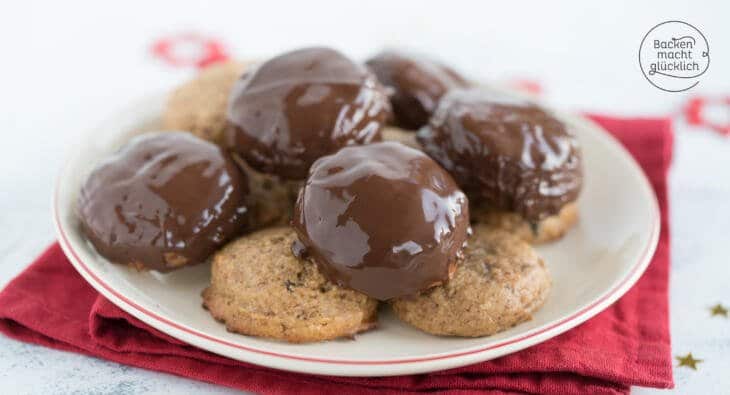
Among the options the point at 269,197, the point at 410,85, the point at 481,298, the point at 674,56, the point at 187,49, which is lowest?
the point at 187,49

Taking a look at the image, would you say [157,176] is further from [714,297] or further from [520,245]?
[714,297]

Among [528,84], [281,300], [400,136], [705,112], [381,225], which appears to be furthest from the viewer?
[528,84]

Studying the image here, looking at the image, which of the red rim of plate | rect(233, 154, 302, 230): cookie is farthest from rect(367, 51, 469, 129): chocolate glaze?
the red rim of plate

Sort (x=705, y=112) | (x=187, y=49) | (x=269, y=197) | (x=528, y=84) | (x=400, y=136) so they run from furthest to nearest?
(x=187, y=49)
(x=528, y=84)
(x=705, y=112)
(x=400, y=136)
(x=269, y=197)

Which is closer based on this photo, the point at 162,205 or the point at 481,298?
the point at 481,298

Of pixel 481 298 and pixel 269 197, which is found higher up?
pixel 481 298

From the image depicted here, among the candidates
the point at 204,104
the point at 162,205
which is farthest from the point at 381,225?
the point at 204,104

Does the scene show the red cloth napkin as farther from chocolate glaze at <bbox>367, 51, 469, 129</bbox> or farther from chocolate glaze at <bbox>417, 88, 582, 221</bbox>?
chocolate glaze at <bbox>367, 51, 469, 129</bbox>

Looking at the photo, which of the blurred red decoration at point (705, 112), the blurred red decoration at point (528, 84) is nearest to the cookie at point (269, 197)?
the blurred red decoration at point (528, 84)

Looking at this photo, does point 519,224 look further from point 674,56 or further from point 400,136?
point 674,56
